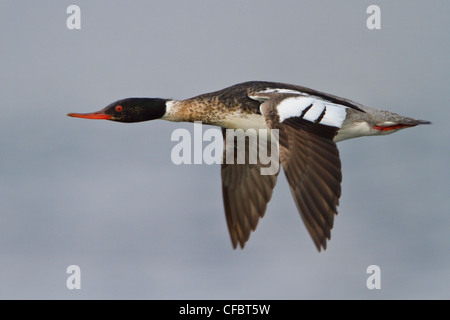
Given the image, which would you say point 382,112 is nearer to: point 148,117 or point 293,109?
point 293,109

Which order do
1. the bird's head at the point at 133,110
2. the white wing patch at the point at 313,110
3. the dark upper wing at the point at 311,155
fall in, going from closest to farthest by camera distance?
the dark upper wing at the point at 311,155 → the white wing patch at the point at 313,110 → the bird's head at the point at 133,110

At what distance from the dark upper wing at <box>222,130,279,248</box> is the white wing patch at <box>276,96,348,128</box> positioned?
198cm

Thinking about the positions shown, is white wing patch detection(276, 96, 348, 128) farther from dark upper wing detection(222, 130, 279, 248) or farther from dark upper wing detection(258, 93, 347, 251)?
dark upper wing detection(222, 130, 279, 248)

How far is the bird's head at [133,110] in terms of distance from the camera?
13.2 m

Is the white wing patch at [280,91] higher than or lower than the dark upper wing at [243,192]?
higher

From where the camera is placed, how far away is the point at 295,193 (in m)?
10.4

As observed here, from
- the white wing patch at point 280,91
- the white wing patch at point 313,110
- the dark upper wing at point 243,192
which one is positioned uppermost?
the white wing patch at point 280,91

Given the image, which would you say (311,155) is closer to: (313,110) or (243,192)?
(313,110)

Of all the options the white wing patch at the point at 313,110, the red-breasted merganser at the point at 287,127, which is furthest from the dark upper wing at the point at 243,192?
the white wing patch at the point at 313,110

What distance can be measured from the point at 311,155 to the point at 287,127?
550 mm

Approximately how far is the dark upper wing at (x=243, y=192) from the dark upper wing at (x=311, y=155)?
2.03m

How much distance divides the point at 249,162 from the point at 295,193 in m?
3.28

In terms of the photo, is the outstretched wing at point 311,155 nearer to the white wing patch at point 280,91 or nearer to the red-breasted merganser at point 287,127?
the red-breasted merganser at point 287,127

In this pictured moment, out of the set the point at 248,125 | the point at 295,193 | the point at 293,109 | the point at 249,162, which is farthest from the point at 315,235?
the point at 249,162
